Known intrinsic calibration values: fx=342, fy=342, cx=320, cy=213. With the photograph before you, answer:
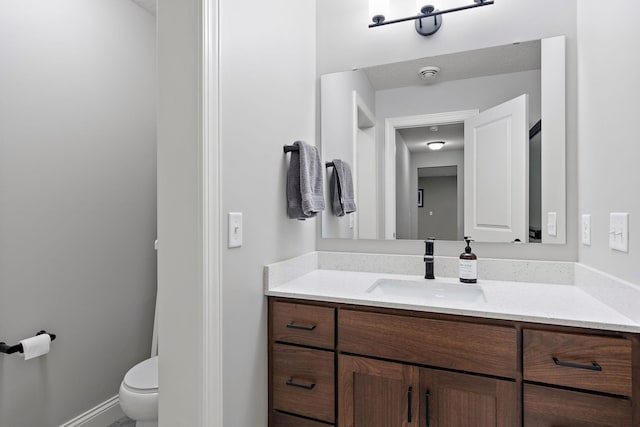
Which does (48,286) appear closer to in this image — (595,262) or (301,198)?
(301,198)

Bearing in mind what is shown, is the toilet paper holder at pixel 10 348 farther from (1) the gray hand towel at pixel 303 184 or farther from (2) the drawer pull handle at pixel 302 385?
(1) the gray hand towel at pixel 303 184

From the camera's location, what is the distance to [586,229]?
1.40 m

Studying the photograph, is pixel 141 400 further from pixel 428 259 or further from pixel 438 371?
pixel 428 259

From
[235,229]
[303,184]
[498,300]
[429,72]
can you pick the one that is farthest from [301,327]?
[429,72]

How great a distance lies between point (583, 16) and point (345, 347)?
1710mm

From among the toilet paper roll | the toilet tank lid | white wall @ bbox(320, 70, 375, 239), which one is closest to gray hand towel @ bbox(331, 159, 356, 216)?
white wall @ bbox(320, 70, 375, 239)

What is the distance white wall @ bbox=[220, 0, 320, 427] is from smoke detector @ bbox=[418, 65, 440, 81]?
648 millimetres

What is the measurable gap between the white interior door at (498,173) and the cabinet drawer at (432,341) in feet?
2.17

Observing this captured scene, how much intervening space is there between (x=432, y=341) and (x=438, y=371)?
10 centimetres

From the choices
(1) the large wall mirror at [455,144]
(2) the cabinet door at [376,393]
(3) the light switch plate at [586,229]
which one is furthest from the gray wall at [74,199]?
(3) the light switch plate at [586,229]

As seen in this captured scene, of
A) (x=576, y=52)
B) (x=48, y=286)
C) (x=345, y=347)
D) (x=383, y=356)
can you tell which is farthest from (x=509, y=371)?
(x=48, y=286)

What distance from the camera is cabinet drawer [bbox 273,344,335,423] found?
1329 mm

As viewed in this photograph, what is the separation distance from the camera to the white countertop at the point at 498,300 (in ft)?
3.45

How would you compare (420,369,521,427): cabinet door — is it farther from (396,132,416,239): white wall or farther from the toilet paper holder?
the toilet paper holder
